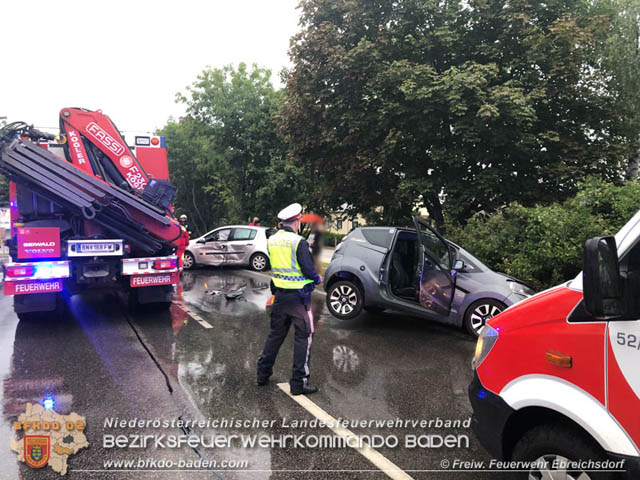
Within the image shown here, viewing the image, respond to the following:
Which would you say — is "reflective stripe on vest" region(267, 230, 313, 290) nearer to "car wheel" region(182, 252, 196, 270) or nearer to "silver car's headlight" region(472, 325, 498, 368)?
"silver car's headlight" region(472, 325, 498, 368)

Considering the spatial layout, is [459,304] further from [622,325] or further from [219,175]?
[219,175]

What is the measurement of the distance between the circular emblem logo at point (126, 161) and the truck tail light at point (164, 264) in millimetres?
1772

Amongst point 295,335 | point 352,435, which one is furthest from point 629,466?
point 295,335

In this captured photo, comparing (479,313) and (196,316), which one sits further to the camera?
(196,316)

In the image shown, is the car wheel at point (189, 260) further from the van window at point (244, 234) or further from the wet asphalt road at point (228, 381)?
→ the wet asphalt road at point (228, 381)

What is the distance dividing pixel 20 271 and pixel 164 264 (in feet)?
6.82

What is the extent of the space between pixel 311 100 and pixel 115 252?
7373 millimetres

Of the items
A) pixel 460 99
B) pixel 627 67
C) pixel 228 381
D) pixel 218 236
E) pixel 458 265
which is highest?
pixel 627 67

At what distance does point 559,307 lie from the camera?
2436mm

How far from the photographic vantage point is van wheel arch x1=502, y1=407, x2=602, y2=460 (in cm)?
236

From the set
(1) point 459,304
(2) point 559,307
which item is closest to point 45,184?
(1) point 459,304

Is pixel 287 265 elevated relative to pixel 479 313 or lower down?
elevated

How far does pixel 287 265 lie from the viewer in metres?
4.69

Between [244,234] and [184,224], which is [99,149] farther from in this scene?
[244,234]
